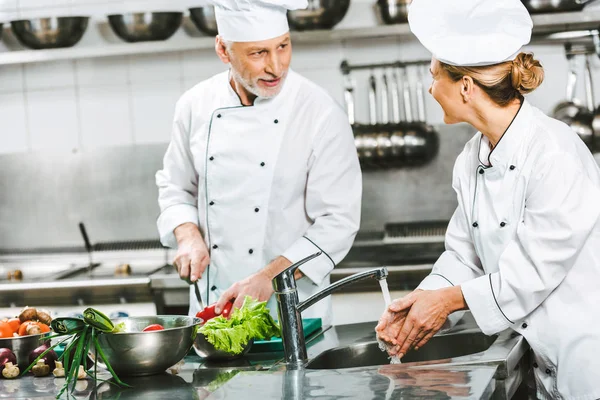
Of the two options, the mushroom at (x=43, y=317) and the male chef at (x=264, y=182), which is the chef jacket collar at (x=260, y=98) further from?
the mushroom at (x=43, y=317)

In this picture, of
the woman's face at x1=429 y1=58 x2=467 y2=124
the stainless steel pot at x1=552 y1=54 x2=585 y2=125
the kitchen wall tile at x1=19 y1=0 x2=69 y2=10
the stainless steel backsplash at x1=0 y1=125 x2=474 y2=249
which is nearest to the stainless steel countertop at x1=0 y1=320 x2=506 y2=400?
the woman's face at x1=429 y1=58 x2=467 y2=124

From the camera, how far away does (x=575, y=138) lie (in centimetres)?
202

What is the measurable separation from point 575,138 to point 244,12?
111 cm

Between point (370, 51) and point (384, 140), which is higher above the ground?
point (370, 51)

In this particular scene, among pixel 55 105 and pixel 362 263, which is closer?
pixel 362 263

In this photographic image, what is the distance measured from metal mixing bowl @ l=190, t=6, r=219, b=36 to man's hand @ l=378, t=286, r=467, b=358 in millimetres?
2417

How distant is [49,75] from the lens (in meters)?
4.53

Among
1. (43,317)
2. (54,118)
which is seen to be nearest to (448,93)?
(43,317)

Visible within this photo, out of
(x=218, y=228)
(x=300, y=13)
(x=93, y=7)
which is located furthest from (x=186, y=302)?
(x=93, y=7)

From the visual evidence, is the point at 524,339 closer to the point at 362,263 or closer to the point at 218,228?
the point at 218,228

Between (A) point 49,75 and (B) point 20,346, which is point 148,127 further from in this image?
(B) point 20,346

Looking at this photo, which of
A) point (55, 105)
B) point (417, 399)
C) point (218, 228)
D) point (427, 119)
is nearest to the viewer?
point (417, 399)

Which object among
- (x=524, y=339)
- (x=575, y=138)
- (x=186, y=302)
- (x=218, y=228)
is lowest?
(x=186, y=302)

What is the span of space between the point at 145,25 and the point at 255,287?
7.01 feet
